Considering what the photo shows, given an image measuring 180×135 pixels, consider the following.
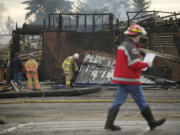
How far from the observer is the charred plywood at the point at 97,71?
16875 mm

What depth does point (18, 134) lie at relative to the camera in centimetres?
535

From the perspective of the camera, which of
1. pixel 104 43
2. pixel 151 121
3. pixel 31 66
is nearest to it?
pixel 151 121

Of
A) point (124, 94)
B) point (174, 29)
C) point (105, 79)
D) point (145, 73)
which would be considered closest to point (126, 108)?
point (124, 94)

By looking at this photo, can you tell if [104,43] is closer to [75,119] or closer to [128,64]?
[75,119]

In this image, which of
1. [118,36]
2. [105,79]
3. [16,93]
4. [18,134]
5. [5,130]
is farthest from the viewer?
[118,36]

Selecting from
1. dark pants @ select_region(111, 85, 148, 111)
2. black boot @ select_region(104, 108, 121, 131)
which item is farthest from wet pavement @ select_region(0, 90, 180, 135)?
dark pants @ select_region(111, 85, 148, 111)

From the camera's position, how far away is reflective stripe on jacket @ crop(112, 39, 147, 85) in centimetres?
538

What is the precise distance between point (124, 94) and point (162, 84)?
12.0 m

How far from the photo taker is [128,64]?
5410 millimetres

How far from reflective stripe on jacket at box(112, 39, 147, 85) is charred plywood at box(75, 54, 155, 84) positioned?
1130cm

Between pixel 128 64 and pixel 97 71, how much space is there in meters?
11.9

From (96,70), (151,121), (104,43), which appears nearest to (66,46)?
(104,43)

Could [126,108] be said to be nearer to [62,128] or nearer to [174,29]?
[62,128]

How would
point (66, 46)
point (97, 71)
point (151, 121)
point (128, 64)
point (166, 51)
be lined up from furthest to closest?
point (66, 46) < point (166, 51) < point (97, 71) < point (151, 121) < point (128, 64)
